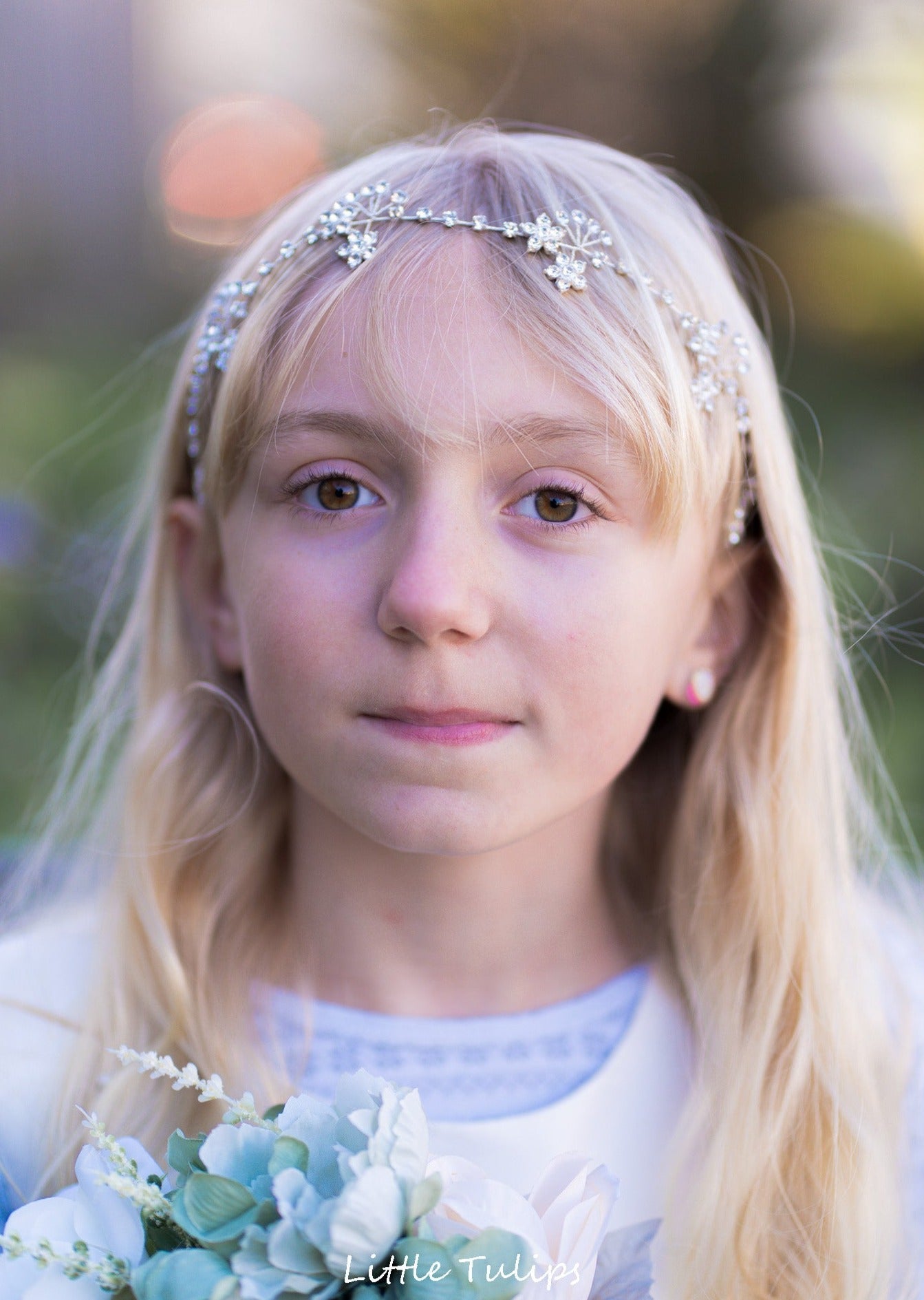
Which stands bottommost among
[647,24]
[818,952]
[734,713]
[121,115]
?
[818,952]

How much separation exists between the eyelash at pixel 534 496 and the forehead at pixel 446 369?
0.06 m

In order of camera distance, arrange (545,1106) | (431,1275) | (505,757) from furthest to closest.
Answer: (545,1106)
(505,757)
(431,1275)

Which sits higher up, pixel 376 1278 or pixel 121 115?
pixel 121 115

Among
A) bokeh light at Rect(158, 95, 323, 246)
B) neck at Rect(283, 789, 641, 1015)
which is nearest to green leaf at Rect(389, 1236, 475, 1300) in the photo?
neck at Rect(283, 789, 641, 1015)

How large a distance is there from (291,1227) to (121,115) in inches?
143

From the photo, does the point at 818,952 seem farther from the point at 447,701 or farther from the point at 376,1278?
the point at 376,1278

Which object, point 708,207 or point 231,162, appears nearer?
point 708,207

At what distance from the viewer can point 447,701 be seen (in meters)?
1.26

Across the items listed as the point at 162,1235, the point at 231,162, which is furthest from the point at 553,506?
the point at 231,162

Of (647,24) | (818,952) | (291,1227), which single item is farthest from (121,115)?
(291,1227)

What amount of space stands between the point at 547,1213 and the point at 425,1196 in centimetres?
20

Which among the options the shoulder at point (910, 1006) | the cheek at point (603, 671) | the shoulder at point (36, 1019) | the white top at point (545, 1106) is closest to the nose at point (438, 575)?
the cheek at point (603, 671)

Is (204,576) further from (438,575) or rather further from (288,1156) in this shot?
(288,1156)

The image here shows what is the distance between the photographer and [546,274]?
4.34 ft
